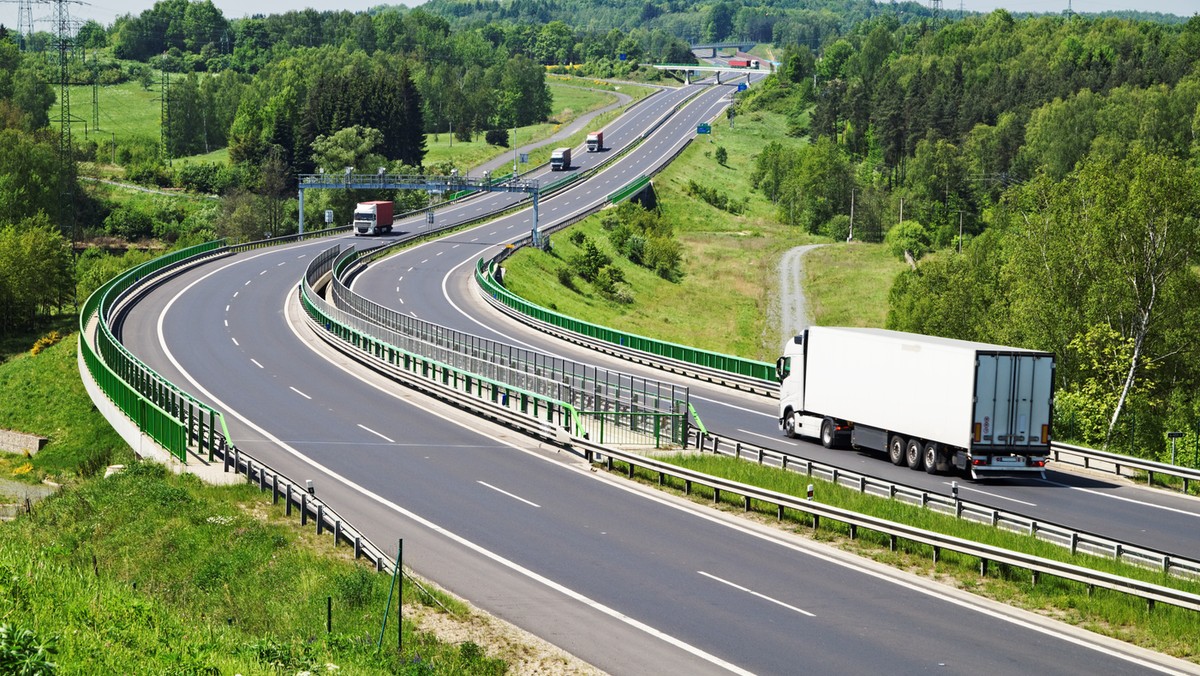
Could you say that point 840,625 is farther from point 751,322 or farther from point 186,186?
point 186,186

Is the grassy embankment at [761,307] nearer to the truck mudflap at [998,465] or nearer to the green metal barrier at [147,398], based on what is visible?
the truck mudflap at [998,465]

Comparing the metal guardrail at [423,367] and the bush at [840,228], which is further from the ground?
the metal guardrail at [423,367]

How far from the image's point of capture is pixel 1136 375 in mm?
53375

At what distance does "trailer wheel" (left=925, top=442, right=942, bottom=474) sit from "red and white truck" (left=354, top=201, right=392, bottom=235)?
7508cm

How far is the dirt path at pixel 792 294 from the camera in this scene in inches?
3828

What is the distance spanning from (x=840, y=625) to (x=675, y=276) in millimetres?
91810

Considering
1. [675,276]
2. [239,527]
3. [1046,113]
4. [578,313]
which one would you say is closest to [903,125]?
[1046,113]

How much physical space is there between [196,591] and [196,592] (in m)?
0.07

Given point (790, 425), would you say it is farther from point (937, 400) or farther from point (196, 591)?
point (196, 591)

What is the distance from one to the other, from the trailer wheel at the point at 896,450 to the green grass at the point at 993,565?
15.1 ft

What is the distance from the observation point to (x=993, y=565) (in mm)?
25562

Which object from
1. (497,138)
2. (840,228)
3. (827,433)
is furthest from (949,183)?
(827,433)

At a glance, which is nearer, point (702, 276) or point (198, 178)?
point (702, 276)

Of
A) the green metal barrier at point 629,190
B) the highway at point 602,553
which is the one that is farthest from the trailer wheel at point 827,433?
the green metal barrier at point 629,190
